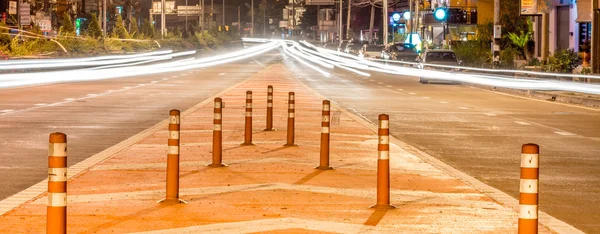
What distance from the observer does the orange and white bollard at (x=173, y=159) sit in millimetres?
10852

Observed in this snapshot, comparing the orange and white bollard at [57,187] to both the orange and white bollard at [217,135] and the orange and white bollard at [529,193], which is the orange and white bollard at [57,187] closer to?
the orange and white bollard at [529,193]

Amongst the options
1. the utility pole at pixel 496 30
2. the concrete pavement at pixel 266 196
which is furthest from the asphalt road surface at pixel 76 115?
the utility pole at pixel 496 30

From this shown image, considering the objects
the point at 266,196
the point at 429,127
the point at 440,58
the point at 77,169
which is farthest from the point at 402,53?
the point at 266,196

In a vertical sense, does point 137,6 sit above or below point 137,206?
above

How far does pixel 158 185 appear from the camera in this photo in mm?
12547

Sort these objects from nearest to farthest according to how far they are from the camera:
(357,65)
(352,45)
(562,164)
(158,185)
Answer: (158,185) < (562,164) < (357,65) < (352,45)

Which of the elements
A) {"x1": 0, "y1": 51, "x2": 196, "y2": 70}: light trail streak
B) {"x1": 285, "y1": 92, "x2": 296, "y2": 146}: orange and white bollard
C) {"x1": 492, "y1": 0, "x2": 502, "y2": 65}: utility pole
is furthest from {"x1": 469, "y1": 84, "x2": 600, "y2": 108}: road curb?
{"x1": 0, "y1": 51, "x2": 196, "y2": 70}: light trail streak

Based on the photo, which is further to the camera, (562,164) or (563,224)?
(562,164)

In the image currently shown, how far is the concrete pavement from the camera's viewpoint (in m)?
9.94

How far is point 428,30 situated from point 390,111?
7282 centimetres

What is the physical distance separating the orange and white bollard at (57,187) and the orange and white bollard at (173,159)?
134 inches

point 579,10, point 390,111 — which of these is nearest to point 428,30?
point 579,10

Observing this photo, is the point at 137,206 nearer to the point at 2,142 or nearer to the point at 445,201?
the point at 445,201

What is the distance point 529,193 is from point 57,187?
10.4 feet
